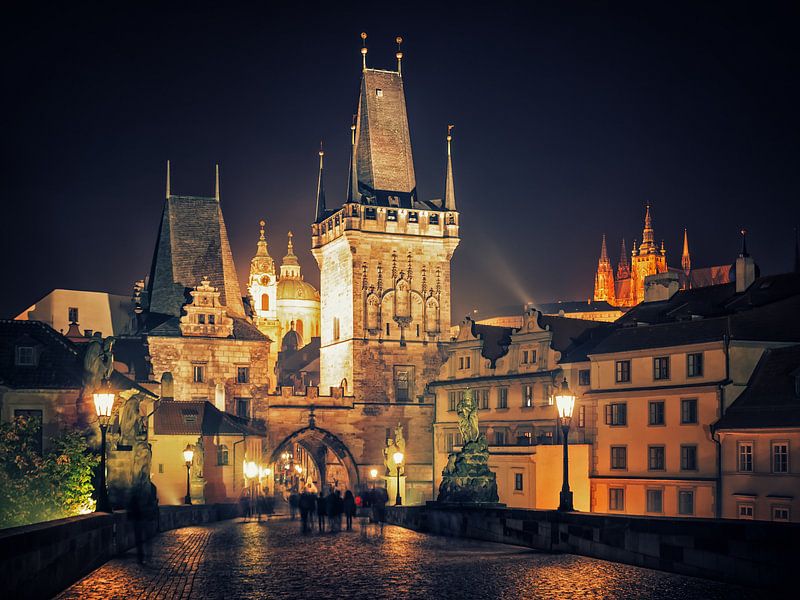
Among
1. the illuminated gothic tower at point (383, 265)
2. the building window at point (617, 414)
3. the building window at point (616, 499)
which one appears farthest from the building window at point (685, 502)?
the illuminated gothic tower at point (383, 265)

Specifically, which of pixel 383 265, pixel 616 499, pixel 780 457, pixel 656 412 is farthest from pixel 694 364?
pixel 383 265

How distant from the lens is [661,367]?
64.4 metres

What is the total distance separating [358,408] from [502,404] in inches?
683

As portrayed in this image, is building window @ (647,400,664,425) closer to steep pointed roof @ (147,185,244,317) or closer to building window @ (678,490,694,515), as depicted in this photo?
building window @ (678,490,694,515)

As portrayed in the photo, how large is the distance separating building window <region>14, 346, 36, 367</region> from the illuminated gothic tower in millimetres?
41532

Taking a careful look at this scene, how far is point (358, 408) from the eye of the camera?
102688mm

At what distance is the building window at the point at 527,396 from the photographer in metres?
85.7

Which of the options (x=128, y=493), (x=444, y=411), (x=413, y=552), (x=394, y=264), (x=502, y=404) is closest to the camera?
(x=413, y=552)

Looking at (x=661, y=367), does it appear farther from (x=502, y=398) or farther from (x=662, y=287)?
(x=502, y=398)

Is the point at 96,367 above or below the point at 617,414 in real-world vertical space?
above

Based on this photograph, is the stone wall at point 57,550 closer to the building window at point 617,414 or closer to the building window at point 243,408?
the building window at point 617,414

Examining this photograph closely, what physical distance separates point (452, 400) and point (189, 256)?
22.8 metres

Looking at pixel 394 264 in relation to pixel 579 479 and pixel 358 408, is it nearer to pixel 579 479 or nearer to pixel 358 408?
pixel 358 408

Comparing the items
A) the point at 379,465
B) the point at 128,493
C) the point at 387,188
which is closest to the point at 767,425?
the point at 128,493
